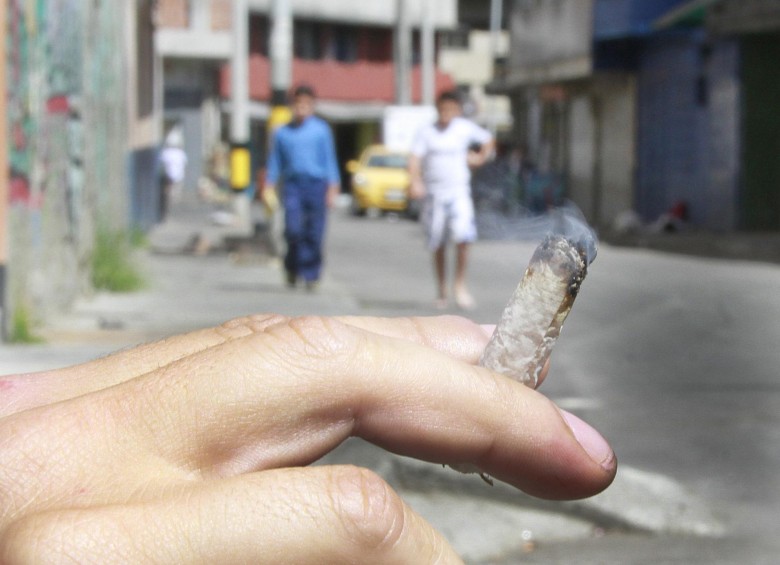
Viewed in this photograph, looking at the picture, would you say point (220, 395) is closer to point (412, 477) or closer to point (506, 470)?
point (506, 470)

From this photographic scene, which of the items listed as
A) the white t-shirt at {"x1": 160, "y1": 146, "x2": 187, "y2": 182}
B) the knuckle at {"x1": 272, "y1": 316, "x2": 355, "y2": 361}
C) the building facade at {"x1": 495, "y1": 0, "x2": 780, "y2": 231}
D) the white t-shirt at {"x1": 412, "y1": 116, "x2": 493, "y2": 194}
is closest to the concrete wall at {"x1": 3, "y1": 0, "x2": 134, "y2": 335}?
the white t-shirt at {"x1": 412, "y1": 116, "x2": 493, "y2": 194}

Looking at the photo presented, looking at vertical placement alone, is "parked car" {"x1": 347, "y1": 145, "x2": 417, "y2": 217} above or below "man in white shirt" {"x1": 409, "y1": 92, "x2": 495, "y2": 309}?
below

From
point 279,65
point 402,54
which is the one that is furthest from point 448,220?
point 402,54

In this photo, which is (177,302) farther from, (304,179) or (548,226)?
(548,226)

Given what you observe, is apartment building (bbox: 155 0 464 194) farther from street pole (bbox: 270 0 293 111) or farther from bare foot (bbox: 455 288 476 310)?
bare foot (bbox: 455 288 476 310)

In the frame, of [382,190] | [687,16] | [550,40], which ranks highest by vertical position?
[550,40]
